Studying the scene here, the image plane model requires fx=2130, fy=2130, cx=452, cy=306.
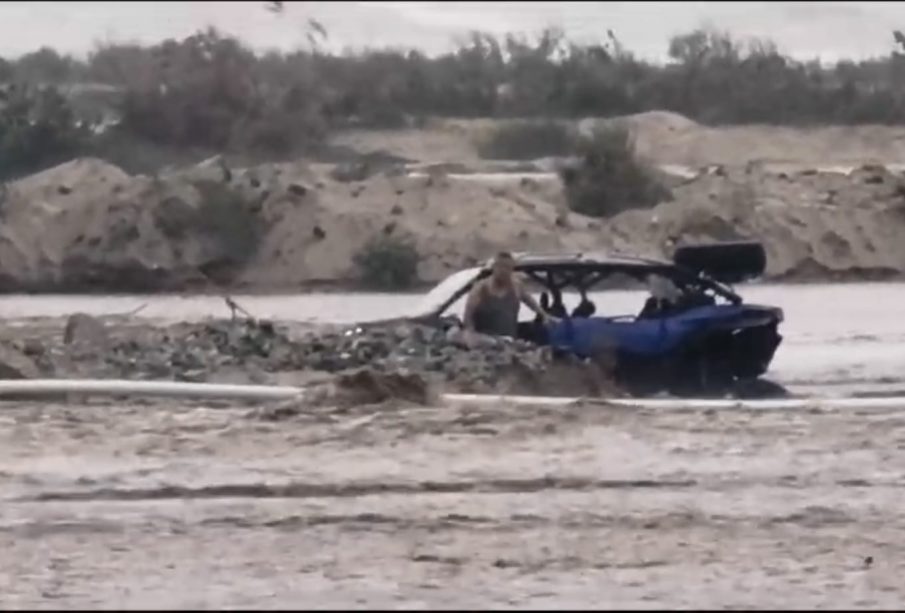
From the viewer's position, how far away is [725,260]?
1978cm

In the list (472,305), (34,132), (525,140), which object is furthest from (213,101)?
(472,305)

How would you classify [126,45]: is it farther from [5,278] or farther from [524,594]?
[524,594]

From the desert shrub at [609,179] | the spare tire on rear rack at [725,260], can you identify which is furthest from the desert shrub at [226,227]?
the spare tire on rear rack at [725,260]

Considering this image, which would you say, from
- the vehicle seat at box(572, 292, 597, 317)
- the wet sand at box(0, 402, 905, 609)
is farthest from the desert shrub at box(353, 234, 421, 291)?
the wet sand at box(0, 402, 905, 609)

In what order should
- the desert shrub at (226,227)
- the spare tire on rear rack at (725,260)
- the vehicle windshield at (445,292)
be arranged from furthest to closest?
1. the desert shrub at (226,227)
2. the spare tire on rear rack at (725,260)
3. the vehicle windshield at (445,292)

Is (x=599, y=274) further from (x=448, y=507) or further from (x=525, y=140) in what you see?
(x=525, y=140)

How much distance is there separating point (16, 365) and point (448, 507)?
7.06 meters

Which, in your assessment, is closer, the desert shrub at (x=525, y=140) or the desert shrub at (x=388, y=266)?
the desert shrub at (x=388, y=266)

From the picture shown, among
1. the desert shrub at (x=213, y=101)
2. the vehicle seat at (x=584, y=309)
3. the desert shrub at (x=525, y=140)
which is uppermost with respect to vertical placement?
the desert shrub at (x=213, y=101)

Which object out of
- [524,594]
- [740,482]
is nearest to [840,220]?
[740,482]

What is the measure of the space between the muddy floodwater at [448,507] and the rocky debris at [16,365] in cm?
161

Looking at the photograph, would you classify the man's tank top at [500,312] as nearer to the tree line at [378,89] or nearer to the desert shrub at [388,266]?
the desert shrub at [388,266]

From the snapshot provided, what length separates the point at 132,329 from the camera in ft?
70.1

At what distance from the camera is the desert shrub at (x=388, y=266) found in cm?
3397
